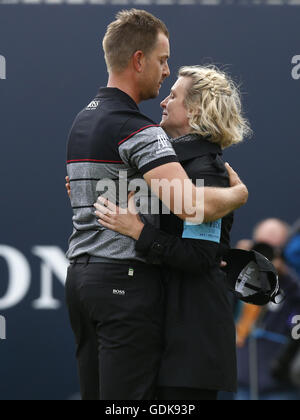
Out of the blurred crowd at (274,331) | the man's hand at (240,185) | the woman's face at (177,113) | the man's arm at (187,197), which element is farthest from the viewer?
the blurred crowd at (274,331)

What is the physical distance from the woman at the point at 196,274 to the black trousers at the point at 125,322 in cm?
4

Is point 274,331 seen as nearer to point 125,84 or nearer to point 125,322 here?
point 125,322

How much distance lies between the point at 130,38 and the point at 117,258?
64cm

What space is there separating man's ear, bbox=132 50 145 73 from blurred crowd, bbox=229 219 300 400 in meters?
1.39

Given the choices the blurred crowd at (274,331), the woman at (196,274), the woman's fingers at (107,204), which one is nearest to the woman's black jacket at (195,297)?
the woman at (196,274)

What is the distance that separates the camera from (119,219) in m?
1.86

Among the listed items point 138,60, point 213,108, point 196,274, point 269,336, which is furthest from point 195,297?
point 269,336

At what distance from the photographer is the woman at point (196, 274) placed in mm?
1868

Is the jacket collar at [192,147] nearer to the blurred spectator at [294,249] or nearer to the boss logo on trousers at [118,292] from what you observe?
the boss logo on trousers at [118,292]

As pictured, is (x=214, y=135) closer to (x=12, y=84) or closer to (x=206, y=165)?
(x=206, y=165)

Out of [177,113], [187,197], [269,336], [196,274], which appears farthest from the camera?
[269,336]

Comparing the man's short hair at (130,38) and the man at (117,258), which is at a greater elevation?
the man's short hair at (130,38)
